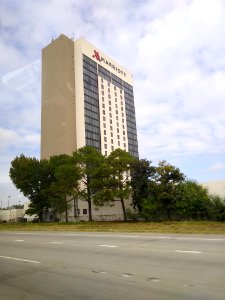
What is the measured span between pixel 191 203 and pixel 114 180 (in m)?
10.1

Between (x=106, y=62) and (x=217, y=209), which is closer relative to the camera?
(x=217, y=209)

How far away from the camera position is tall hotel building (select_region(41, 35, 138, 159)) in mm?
93125

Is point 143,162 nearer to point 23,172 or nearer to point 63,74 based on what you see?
point 23,172

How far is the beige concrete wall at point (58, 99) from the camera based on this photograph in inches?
3627

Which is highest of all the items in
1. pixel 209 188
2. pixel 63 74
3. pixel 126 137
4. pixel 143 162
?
pixel 63 74

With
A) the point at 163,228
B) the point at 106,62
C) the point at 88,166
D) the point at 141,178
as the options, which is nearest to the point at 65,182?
the point at 88,166

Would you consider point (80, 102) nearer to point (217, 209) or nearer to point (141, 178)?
point (141, 178)

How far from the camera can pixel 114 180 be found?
142 feet

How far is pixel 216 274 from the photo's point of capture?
27.2ft

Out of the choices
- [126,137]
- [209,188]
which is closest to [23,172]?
[209,188]

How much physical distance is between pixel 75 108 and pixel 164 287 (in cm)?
9089

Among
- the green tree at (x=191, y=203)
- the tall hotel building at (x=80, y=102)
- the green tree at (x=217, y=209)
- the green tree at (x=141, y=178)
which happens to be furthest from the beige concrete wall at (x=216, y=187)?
the tall hotel building at (x=80, y=102)

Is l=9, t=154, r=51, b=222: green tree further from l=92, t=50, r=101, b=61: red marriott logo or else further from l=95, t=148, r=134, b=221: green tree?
l=92, t=50, r=101, b=61: red marriott logo

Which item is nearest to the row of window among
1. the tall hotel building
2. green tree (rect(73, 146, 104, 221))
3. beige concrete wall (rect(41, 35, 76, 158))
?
the tall hotel building
